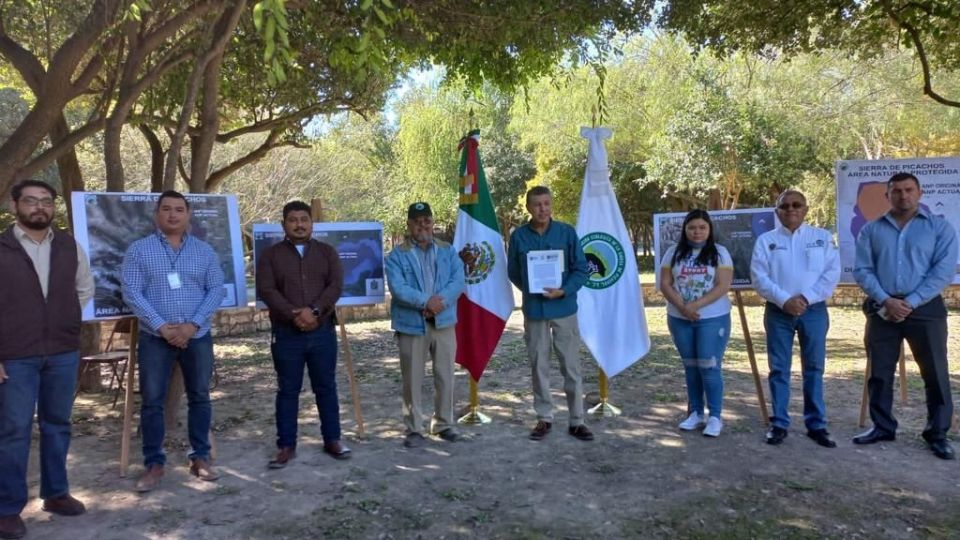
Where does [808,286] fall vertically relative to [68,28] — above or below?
below

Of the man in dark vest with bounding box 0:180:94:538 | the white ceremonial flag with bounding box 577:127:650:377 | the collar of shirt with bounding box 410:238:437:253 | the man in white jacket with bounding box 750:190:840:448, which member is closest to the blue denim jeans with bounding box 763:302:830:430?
the man in white jacket with bounding box 750:190:840:448

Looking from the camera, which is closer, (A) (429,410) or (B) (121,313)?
(B) (121,313)

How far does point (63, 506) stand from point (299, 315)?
1.78 meters

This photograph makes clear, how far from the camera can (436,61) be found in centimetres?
760

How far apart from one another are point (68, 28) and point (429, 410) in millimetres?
6905

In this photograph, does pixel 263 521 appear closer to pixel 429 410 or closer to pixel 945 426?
pixel 429 410

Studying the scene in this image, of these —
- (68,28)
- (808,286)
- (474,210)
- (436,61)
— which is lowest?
(808,286)

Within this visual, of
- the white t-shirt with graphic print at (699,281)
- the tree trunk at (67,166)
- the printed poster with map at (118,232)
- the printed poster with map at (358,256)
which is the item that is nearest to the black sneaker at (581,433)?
the white t-shirt with graphic print at (699,281)

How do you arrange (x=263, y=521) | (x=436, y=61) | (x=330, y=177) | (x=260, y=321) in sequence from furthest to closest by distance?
(x=330, y=177) → (x=260, y=321) → (x=436, y=61) → (x=263, y=521)

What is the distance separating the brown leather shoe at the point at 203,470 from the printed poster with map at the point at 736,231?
3923 mm

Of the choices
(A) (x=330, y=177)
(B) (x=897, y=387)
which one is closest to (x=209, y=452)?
(B) (x=897, y=387)

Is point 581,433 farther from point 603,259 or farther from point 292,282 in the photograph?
point 292,282

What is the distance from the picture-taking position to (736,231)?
6.01 meters

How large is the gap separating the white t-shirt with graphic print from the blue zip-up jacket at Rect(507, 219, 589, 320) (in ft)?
2.47
